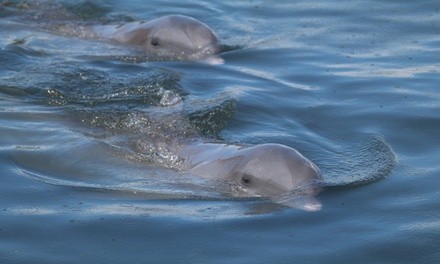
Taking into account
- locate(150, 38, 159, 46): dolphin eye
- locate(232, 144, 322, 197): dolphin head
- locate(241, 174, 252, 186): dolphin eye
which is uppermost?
locate(150, 38, 159, 46): dolphin eye

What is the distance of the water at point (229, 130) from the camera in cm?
866

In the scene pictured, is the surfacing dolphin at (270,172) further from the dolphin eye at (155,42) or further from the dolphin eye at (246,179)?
the dolphin eye at (155,42)

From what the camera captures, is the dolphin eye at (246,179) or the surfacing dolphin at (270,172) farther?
the dolphin eye at (246,179)

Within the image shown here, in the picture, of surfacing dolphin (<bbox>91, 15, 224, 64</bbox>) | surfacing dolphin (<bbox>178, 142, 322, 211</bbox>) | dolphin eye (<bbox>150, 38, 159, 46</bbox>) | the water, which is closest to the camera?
the water

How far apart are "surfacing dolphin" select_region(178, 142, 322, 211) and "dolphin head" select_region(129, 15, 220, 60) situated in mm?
4820

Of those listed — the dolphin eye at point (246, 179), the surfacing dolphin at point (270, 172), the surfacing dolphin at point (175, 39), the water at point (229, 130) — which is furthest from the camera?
the surfacing dolphin at point (175, 39)

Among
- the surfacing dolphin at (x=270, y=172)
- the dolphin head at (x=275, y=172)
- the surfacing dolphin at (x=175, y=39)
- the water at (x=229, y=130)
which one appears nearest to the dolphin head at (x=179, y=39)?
the surfacing dolphin at (x=175, y=39)

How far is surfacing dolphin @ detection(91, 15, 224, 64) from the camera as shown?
49.7 feet

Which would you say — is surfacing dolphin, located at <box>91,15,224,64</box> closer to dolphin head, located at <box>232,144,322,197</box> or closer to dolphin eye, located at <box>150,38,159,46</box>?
dolphin eye, located at <box>150,38,159,46</box>

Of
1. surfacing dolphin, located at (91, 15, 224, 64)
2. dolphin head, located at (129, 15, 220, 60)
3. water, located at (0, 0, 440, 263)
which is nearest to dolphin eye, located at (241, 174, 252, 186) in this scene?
water, located at (0, 0, 440, 263)

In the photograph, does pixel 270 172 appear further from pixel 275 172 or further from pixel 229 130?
pixel 229 130

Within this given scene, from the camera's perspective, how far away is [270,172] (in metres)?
9.79

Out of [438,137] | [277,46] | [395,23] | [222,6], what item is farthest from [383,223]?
[222,6]

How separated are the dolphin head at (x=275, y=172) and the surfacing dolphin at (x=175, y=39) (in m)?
4.93
